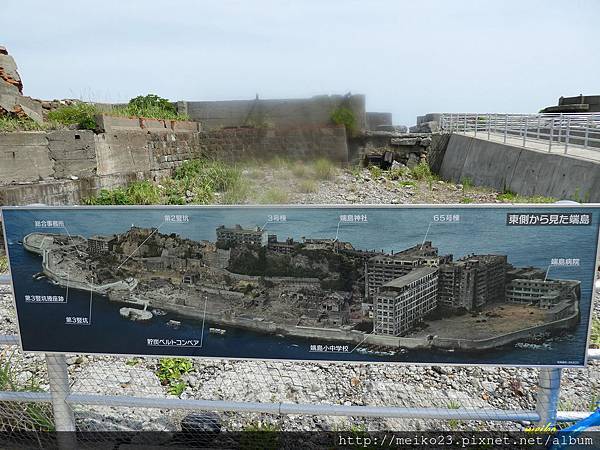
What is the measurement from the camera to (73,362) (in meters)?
3.61

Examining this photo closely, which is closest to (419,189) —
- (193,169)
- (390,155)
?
(390,155)

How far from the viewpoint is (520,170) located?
39.2 ft

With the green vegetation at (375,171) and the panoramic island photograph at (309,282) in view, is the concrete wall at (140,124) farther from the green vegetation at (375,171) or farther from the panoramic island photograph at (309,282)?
the panoramic island photograph at (309,282)

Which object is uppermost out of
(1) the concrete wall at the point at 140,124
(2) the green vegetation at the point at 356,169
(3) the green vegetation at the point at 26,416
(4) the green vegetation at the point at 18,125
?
(1) the concrete wall at the point at 140,124

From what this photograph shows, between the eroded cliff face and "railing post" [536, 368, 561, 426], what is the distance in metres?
9.47

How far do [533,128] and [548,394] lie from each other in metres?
14.5

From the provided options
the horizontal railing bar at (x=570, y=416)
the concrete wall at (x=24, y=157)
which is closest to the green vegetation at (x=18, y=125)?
the concrete wall at (x=24, y=157)

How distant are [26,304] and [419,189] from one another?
13.3m

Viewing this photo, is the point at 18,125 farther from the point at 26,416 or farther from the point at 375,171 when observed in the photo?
the point at 375,171

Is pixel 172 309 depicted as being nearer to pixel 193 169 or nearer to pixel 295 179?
pixel 295 179

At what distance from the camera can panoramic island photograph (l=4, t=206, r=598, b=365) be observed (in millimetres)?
2162

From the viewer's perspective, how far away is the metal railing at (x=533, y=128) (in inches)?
421

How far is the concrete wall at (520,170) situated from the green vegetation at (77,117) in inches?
390

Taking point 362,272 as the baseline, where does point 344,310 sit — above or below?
below
